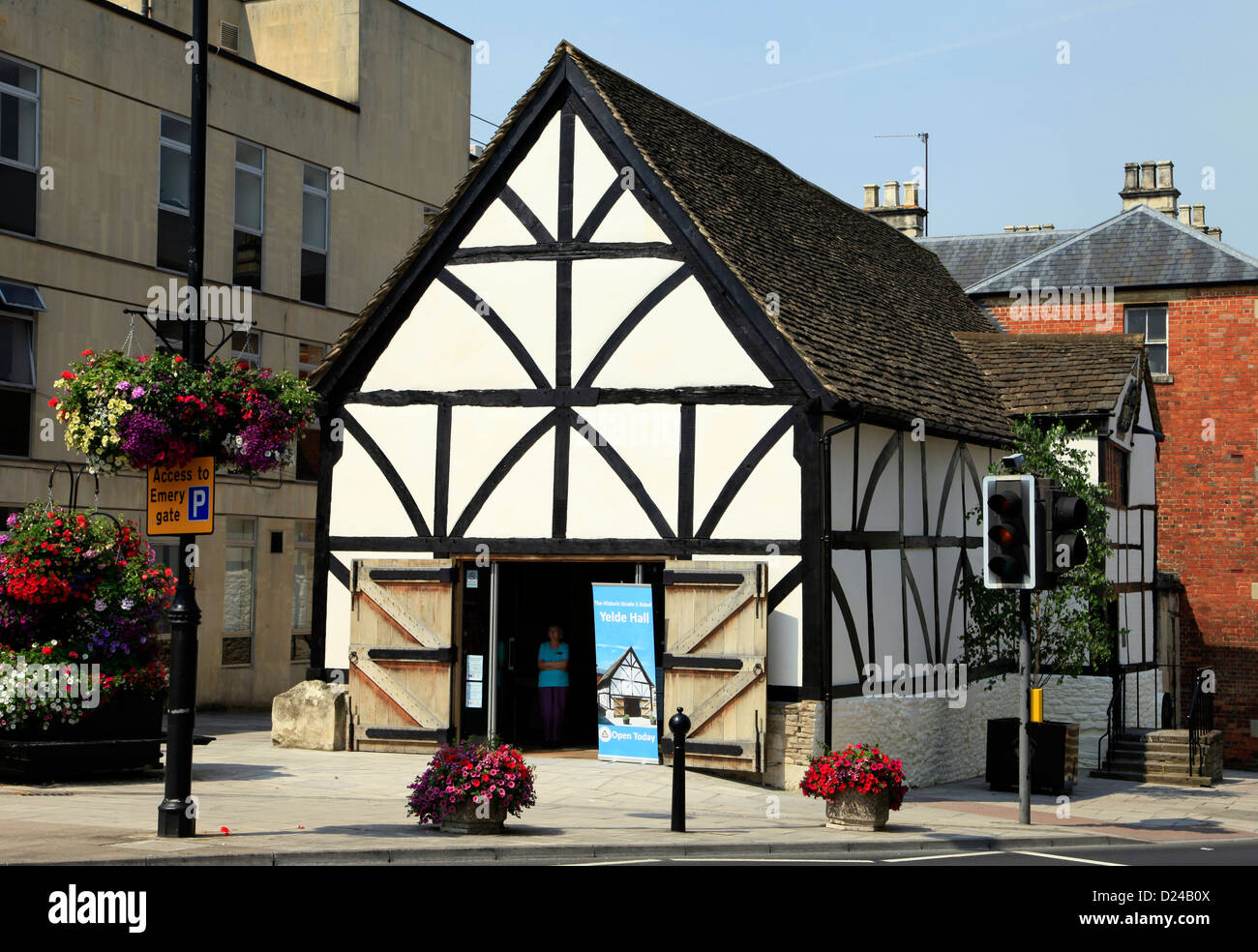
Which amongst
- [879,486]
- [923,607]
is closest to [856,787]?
[879,486]

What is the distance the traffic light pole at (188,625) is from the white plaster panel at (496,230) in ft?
23.4

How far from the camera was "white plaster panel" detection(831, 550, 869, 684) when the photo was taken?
57.7 feet

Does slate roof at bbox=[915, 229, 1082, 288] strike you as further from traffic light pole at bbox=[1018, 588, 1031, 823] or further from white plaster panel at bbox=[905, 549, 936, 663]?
traffic light pole at bbox=[1018, 588, 1031, 823]

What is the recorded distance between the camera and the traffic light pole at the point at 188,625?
11.7m

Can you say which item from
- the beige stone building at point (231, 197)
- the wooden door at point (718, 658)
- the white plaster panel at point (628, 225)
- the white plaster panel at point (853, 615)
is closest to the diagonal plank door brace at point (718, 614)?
the wooden door at point (718, 658)

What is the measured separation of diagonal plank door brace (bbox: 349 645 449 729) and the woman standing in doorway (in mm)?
1975

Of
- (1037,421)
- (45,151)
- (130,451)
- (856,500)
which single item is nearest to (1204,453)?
(1037,421)

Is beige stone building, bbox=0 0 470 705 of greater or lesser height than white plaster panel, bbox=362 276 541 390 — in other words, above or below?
above

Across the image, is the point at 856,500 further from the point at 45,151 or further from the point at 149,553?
the point at 45,151

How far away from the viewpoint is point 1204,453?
3266 cm

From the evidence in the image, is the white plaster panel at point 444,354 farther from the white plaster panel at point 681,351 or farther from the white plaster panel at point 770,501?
the white plaster panel at point 770,501

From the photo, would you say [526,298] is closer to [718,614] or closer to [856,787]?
[718,614]

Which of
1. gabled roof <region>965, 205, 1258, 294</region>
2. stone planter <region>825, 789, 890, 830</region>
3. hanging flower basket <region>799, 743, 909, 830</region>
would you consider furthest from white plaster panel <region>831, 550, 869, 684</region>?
gabled roof <region>965, 205, 1258, 294</region>

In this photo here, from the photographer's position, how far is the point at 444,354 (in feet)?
63.7
